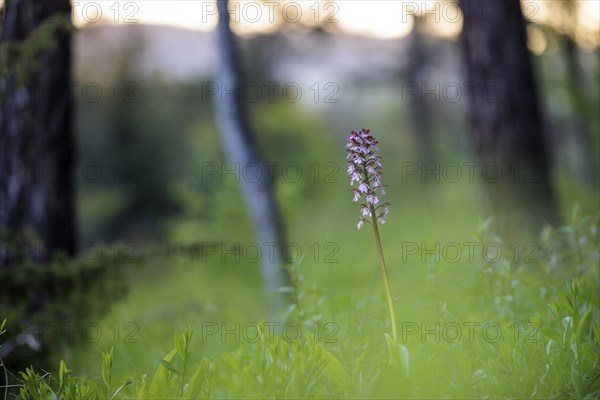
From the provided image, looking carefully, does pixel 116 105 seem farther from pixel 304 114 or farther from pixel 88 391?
pixel 88 391

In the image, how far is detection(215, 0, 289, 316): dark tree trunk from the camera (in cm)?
762

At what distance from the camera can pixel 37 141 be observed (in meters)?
5.67

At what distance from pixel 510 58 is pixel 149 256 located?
147 inches

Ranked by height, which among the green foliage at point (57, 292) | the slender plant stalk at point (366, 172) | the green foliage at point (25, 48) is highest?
the green foliage at point (25, 48)

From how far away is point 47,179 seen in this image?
5.71m

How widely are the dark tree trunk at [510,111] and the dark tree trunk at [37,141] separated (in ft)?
12.0

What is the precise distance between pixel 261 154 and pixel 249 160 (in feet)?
2.99

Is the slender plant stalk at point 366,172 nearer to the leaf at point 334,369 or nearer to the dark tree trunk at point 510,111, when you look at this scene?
the leaf at point 334,369

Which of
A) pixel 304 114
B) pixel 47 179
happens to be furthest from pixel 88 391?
pixel 304 114

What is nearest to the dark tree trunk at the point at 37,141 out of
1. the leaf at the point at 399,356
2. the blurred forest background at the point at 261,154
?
the blurred forest background at the point at 261,154

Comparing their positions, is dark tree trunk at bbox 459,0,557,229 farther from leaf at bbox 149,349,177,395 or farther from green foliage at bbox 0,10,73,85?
leaf at bbox 149,349,177,395

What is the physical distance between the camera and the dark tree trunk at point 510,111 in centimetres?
613

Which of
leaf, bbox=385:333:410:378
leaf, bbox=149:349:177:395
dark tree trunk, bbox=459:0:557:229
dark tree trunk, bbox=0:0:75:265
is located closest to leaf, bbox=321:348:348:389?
leaf, bbox=385:333:410:378

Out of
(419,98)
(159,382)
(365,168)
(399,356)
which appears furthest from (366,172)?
(419,98)
